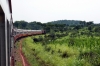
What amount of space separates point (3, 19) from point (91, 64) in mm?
9170

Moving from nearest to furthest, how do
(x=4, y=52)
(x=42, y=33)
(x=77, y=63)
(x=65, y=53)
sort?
1. (x=4, y=52)
2. (x=77, y=63)
3. (x=65, y=53)
4. (x=42, y=33)

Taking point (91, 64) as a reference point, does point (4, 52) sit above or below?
above

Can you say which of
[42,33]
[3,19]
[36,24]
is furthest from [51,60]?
[36,24]

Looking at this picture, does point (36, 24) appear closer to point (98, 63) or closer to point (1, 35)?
point (98, 63)

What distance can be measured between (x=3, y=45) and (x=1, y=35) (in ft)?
0.43

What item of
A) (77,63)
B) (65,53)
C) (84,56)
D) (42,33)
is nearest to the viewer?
(77,63)

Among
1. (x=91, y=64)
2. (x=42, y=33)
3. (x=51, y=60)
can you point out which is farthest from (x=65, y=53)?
(x=42, y=33)

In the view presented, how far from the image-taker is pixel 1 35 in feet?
9.14

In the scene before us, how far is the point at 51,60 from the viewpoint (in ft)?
45.4

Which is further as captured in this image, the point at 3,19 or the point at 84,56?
the point at 84,56

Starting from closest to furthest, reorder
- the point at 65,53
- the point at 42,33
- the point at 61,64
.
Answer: the point at 61,64
the point at 65,53
the point at 42,33

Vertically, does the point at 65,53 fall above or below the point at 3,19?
below

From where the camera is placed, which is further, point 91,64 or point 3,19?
point 91,64

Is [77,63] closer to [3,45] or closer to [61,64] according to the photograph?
[61,64]
